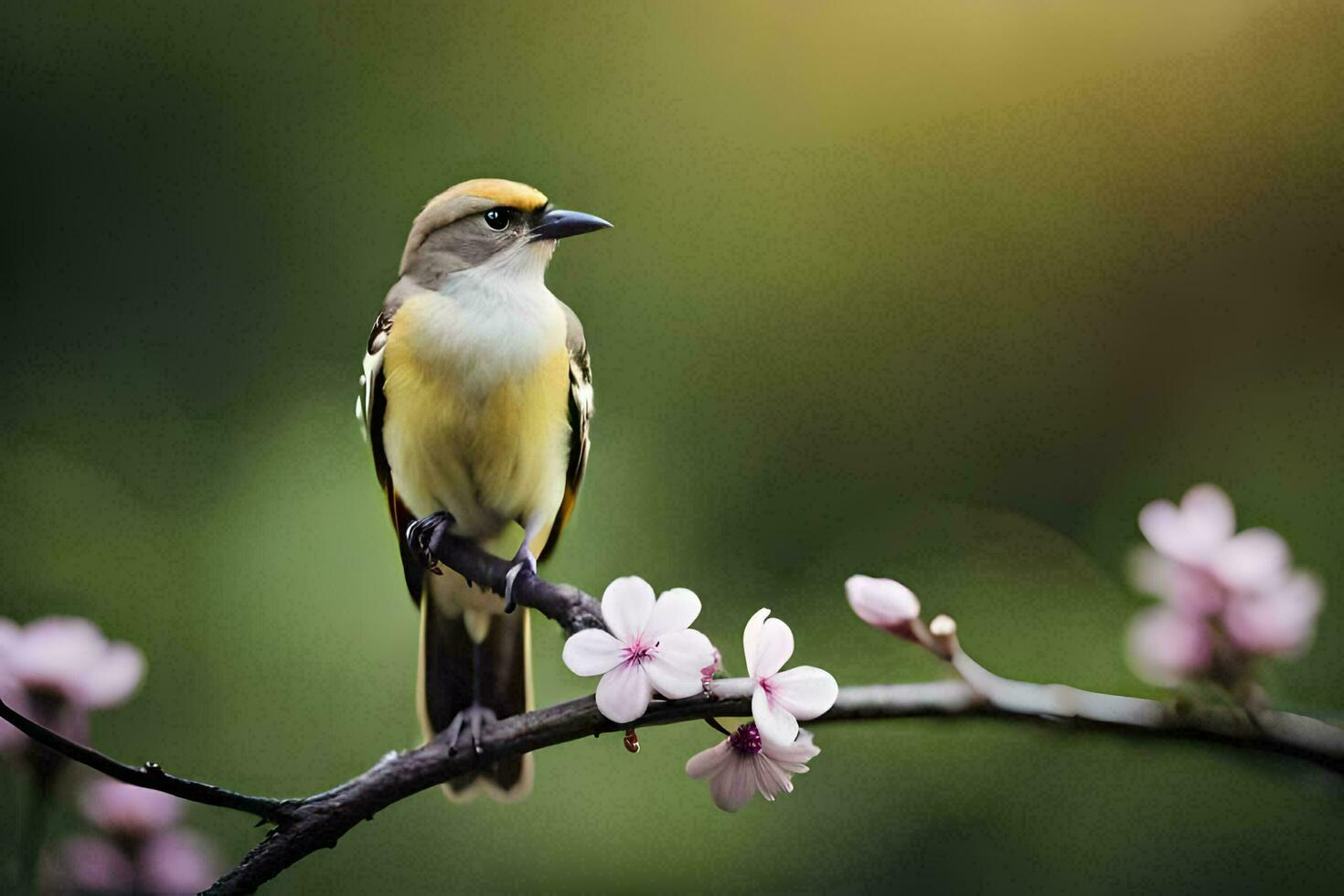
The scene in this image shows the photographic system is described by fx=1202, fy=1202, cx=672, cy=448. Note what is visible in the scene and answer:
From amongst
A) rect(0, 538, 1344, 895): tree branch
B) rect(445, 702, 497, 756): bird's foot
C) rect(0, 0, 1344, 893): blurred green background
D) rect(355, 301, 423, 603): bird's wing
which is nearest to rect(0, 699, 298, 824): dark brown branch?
rect(0, 538, 1344, 895): tree branch

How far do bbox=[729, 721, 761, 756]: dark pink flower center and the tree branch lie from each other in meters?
0.02

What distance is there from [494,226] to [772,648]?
26 cm

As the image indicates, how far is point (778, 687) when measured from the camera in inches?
16.4

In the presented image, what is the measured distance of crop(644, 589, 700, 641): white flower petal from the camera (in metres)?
0.41

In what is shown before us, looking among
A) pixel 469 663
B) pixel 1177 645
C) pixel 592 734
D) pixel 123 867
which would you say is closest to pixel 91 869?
pixel 123 867

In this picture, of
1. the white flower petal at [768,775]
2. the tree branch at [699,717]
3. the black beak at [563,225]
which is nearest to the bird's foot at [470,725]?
the tree branch at [699,717]

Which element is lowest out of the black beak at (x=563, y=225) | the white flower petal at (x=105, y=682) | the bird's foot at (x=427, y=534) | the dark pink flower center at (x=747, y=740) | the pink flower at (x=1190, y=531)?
the dark pink flower center at (x=747, y=740)

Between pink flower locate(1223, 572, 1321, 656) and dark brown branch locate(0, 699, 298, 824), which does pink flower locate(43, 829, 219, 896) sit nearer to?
dark brown branch locate(0, 699, 298, 824)

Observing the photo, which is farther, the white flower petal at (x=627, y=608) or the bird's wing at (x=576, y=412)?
the bird's wing at (x=576, y=412)

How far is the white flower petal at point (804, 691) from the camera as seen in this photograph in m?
0.41

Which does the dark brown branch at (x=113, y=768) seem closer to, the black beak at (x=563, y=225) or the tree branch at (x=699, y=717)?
the tree branch at (x=699, y=717)

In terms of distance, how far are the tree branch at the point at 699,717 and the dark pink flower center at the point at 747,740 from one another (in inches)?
0.7

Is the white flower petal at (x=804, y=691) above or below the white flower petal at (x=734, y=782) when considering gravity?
above

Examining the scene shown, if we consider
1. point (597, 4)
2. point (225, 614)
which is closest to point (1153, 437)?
point (597, 4)
